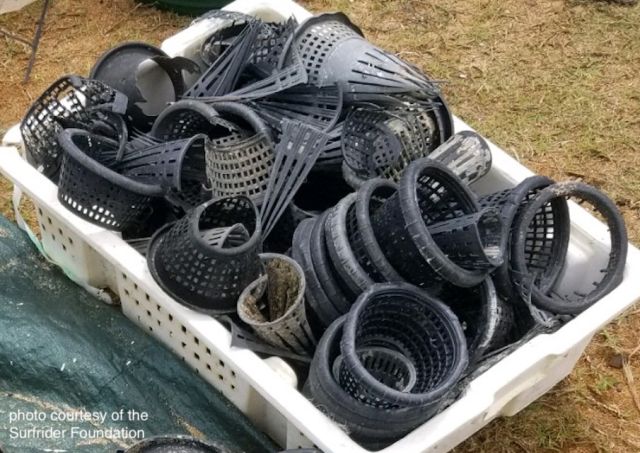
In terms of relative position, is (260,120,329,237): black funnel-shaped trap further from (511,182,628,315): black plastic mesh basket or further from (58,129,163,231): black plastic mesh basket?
(511,182,628,315): black plastic mesh basket

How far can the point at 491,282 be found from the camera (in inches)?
73.5

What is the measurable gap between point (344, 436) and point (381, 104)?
0.79m

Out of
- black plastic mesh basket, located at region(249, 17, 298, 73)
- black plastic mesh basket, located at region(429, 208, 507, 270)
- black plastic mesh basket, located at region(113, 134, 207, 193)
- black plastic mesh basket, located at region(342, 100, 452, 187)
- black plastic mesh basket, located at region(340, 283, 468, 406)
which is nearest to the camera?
black plastic mesh basket, located at region(340, 283, 468, 406)

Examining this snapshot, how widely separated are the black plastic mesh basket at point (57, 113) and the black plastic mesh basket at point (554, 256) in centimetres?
92

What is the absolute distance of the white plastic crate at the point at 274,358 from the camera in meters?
1.71

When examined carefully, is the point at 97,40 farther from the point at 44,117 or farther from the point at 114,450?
the point at 114,450

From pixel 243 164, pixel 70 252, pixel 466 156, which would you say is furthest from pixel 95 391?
pixel 466 156

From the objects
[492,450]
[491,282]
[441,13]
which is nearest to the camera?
[491,282]

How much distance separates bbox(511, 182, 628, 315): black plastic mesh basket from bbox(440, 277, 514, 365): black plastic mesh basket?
0.24ft

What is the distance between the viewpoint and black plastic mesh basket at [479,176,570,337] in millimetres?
1912

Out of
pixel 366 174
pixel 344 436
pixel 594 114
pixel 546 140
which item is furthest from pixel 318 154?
pixel 594 114

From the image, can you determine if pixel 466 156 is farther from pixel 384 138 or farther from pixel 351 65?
pixel 351 65

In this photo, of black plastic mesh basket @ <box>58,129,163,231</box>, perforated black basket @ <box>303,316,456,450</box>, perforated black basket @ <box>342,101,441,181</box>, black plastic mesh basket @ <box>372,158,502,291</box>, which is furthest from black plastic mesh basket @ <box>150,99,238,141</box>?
perforated black basket @ <box>303,316,456,450</box>

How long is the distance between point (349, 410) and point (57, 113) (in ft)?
3.17
